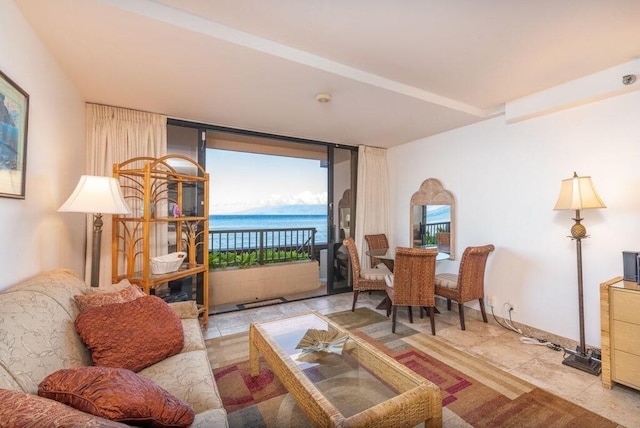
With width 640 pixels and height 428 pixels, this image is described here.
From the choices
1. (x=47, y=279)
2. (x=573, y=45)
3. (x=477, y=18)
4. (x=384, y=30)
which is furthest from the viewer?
(x=573, y=45)

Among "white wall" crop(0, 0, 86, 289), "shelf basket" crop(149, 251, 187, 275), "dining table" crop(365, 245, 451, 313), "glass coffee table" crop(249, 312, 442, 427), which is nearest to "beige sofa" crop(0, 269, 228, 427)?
"white wall" crop(0, 0, 86, 289)

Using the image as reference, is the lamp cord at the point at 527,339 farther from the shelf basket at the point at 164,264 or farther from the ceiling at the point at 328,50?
the shelf basket at the point at 164,264

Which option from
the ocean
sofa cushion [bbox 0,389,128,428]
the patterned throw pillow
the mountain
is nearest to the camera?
sofa cushion [bbox 0,389,128,428]

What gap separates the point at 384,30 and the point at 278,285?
3.57 meters

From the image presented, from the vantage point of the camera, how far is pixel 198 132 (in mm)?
3461

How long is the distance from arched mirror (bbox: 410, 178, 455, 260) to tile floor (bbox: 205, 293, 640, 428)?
0.88 meters

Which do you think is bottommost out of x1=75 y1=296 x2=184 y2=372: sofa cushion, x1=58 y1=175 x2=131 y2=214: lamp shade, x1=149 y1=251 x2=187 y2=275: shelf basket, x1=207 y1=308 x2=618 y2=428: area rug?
x1=207 y1=308 x2=618 y2=428: area rug

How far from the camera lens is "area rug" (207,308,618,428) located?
67.6 inches

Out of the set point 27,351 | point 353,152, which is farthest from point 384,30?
point 353,152

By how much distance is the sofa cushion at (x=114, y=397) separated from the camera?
855 mm

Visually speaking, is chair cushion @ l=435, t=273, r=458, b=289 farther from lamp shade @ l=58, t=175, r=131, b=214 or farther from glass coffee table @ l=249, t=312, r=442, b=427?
lamp shade @ l=58, t=175, r=131, b=214

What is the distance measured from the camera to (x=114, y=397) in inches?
34.6

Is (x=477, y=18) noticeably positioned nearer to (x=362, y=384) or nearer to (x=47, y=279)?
(x=362, y=384)

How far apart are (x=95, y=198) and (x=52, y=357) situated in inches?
46.0
